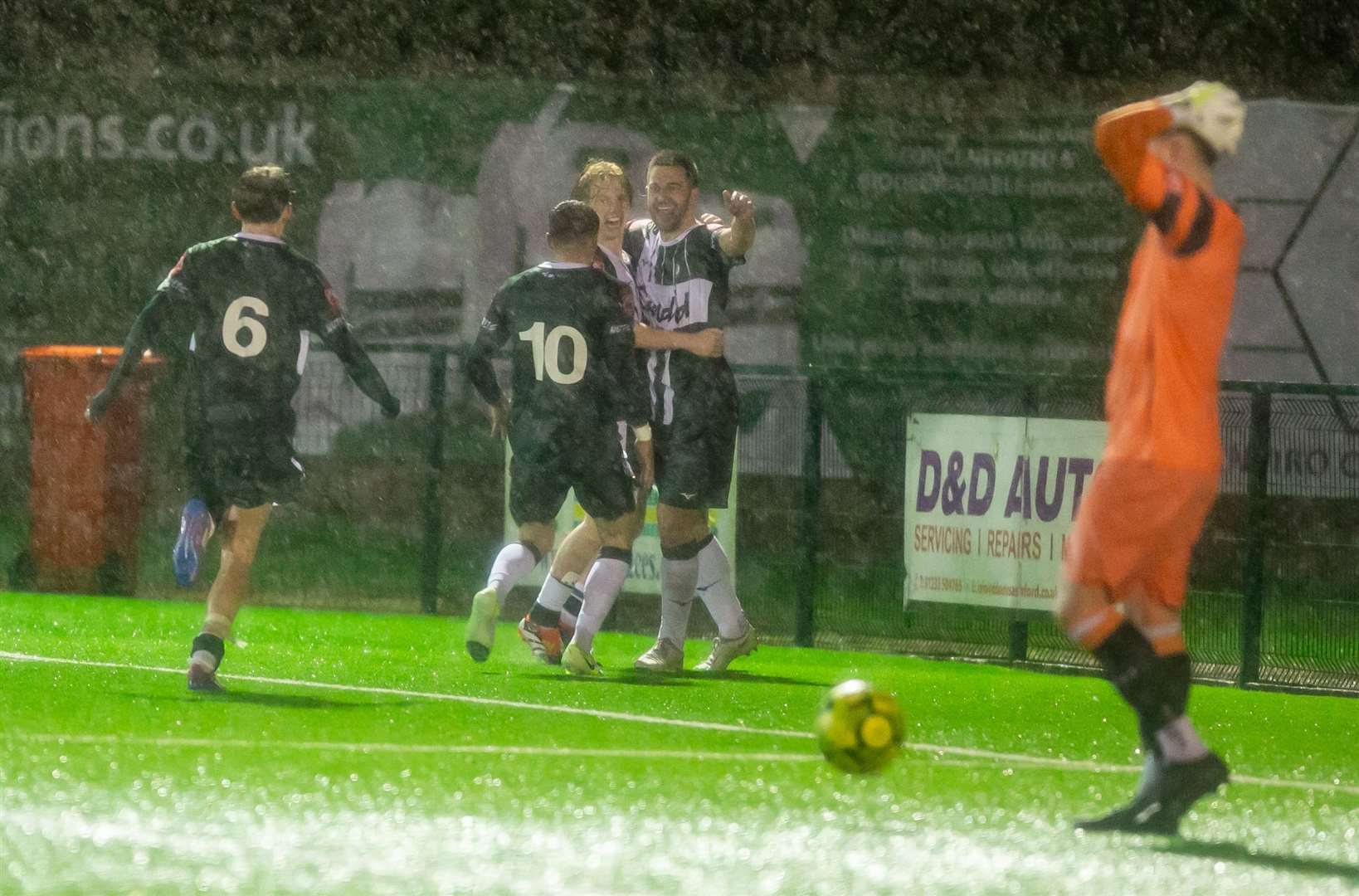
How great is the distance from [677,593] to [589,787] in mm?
4247

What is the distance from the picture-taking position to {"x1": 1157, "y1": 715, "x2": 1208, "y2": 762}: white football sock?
6.34 metres

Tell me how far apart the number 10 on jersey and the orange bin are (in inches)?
232

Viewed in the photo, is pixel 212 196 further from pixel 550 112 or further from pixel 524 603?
pixel 524 603

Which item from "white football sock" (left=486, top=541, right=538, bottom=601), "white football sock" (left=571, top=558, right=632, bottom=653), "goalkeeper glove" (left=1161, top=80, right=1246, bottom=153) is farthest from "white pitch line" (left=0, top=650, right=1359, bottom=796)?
"goalkeeper glove" (left=1161, top=80, right=1246, bottom=153)

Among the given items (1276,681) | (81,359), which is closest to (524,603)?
(81,359)

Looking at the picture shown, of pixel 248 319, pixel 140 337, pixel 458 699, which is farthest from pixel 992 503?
pixel 140 337

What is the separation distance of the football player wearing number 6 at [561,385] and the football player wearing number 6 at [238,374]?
3.65 ft

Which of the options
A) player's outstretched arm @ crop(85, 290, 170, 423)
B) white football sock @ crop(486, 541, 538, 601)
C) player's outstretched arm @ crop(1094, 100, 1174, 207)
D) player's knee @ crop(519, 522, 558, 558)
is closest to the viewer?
player's outstretched arm @ crop(1094, 100, 1174, 207)

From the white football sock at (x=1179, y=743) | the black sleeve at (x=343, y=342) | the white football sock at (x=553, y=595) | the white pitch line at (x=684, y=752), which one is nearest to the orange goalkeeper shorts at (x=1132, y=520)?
the white football sock at (x=1179, y=743)

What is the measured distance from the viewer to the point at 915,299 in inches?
805

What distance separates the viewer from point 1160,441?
6.31m

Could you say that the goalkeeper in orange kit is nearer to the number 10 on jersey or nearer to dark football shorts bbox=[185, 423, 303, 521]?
dark football shorts bbox=[185, 423, 303, 521]

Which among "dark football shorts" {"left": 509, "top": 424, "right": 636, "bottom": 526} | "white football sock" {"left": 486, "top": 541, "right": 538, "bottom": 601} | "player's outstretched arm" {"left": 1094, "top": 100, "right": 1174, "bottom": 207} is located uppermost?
"player's outstretched arm" {"left": 1094, "top": 100, "right": 1174, "bottom": 207}

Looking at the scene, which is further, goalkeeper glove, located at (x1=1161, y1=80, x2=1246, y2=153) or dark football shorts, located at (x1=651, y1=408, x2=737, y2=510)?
dark football shorts, located at (x1=651, y1=408, x2=737, y2=510)
